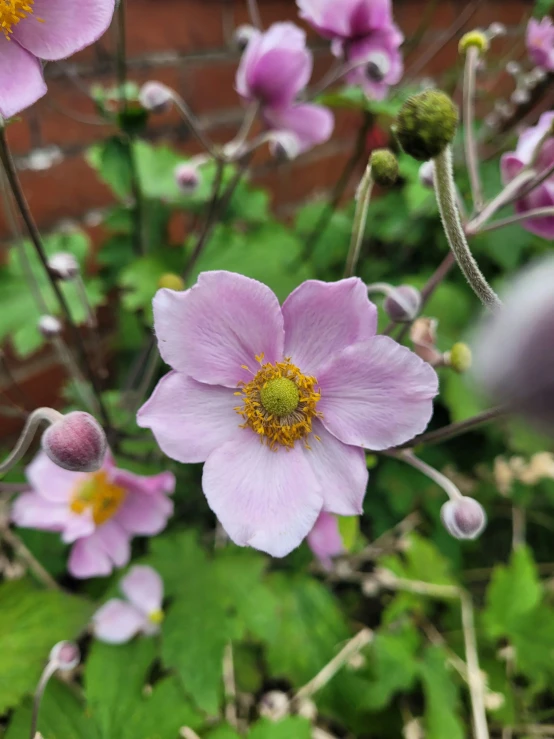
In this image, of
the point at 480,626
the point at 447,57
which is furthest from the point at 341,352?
the point at 447,57

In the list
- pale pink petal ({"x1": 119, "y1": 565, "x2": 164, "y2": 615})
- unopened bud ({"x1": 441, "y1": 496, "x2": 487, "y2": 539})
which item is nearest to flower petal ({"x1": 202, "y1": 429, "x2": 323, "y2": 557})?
unopened bud ({"x1": 441, "y1": 496, "x2": 487, "y2": 539})

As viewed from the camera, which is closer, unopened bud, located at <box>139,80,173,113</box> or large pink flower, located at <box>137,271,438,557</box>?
large pink flower, located at <box>137,271,438,557</box>

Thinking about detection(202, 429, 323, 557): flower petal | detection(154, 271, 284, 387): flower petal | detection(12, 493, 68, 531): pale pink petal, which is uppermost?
detection(154, 271, 284, 387): flower petal

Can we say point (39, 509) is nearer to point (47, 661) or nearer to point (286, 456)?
point (47, 661)

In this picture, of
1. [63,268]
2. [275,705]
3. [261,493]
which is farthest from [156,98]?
[275,705]

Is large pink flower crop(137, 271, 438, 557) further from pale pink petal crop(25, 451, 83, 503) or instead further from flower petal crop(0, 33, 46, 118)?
pale pink petal crop(25, 451, 83, 503)

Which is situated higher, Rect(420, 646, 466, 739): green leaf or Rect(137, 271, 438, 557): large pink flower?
Rect(137, 271, 438, 557): large pink flower

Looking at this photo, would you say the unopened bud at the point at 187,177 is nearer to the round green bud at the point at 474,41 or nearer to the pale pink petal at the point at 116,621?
the round green bud at the point at 474,41
